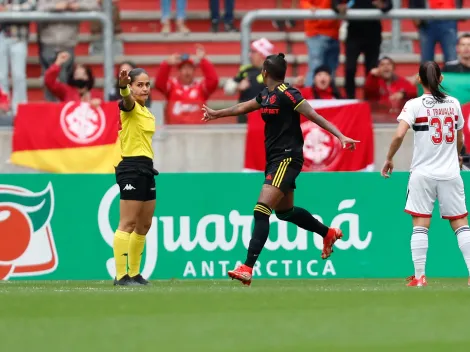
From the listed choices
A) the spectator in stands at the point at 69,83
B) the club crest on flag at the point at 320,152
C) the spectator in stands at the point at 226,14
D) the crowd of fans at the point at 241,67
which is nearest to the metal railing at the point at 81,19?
the crowd of fans at the point at 241,67

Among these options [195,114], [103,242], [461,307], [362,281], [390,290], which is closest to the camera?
[461,307]

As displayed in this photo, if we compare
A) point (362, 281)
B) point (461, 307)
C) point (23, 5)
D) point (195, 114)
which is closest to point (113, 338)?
point (461, 307)

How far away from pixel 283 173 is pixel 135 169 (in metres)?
1.29

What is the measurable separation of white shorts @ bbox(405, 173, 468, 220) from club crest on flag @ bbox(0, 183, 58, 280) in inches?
178

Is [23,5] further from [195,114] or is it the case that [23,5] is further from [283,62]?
[283,62]

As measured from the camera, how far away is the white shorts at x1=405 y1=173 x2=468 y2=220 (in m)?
10.4

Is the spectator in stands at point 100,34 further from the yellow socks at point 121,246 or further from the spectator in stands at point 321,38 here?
the yellow socks at point 121,246

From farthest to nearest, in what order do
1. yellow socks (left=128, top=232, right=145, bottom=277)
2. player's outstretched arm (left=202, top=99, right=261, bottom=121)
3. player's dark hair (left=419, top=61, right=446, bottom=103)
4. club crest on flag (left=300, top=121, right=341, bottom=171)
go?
club crest on flag (left=300, top=121, right=341, bottom=171) < yellow socks (left=128, top=232, right=145, bottom=277) < player's outstretched arm (left=202, top=99, right=261, bottom=121) < player's dark hair (left=419, top=61, right=446, bottom=103)

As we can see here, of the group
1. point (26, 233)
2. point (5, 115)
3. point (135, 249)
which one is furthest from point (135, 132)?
point (5, 115)

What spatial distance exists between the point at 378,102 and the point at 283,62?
410 cm

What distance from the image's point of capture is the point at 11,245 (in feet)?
43.4

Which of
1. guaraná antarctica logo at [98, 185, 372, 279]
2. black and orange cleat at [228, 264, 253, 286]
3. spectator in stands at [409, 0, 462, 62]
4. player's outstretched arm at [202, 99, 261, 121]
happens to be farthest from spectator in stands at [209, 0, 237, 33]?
black and orange cleat at [228, 264, 253, 286]

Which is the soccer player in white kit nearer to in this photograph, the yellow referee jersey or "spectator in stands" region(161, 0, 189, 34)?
the yellow referee jersey

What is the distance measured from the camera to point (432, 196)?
1046 cm
